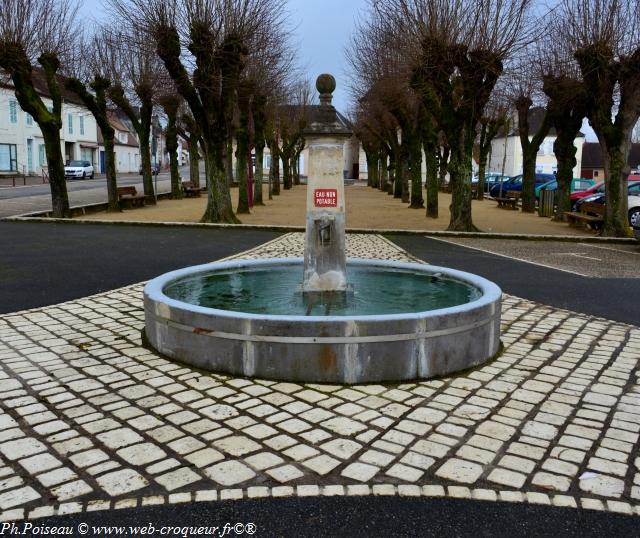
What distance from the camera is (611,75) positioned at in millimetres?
15297

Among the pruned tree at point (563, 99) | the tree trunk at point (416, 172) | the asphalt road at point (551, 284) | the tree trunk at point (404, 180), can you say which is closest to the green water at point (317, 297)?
the asphalt road at point (551, 284)

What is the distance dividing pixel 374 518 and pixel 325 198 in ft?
13.8

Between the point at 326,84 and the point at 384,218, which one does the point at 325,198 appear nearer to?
the point at 326,84

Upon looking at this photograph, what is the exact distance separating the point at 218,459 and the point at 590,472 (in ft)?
7.15

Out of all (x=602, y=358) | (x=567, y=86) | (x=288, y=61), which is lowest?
(x=602, y=358)

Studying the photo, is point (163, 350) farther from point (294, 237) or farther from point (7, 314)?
point (294, 237)

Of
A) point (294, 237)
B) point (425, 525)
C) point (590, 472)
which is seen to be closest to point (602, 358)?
point (590, 472)

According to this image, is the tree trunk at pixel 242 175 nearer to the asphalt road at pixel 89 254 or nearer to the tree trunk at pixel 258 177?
the tree trunk at pixel 258 177

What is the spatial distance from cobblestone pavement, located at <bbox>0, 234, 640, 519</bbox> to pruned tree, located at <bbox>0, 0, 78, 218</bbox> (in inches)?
538

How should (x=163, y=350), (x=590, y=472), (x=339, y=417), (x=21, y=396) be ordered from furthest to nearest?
(x=163, y=350), (x=21, y=396), (x=339, y=417), (x=590, y=472)

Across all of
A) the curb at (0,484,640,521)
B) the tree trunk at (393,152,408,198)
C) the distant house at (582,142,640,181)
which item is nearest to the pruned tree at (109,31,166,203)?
the tree trunk at (393,152,408,198)

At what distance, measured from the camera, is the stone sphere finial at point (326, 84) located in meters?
7.01

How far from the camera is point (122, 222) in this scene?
59.4 ft

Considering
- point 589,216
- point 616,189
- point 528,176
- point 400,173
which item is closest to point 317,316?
point 616,189
